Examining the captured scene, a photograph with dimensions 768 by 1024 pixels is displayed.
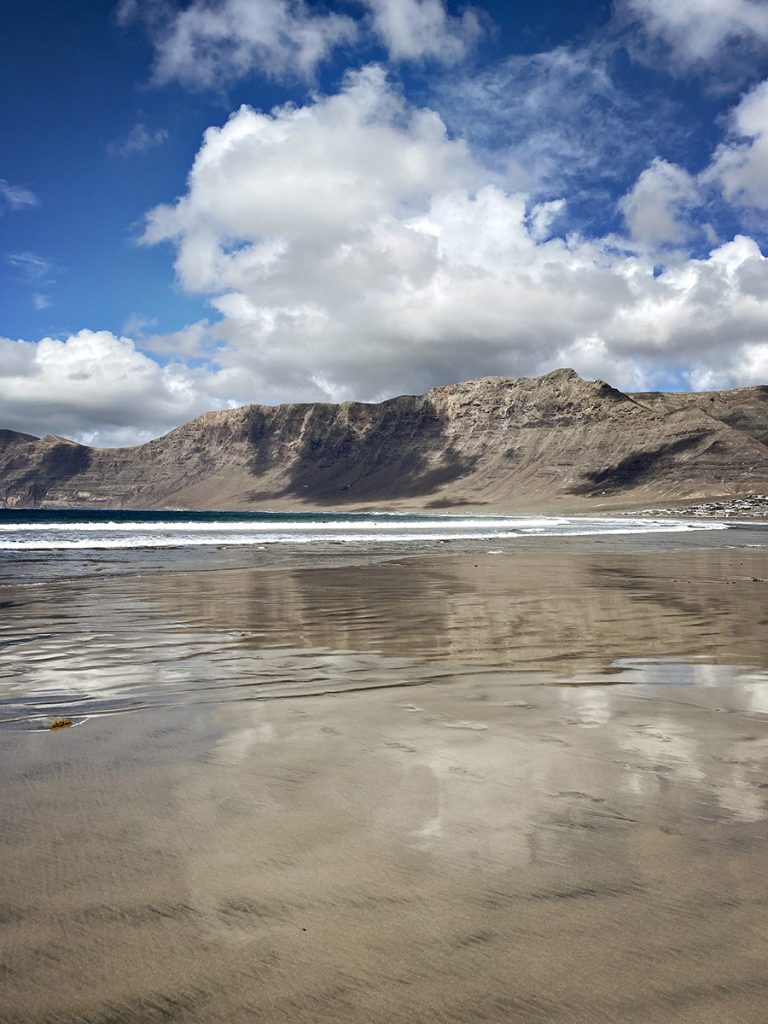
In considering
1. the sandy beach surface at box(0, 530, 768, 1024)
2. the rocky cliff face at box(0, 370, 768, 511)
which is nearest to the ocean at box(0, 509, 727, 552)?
the sandy beach surface at box(0, 530, 768, 1024)

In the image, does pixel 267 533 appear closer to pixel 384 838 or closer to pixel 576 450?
pixel 384 838

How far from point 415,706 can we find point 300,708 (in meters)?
0.86

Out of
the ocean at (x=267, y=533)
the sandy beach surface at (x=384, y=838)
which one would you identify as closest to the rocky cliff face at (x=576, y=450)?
the ocean at (x=267, y=533)

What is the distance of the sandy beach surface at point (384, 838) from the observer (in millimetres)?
1905

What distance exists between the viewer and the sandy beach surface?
191 cm

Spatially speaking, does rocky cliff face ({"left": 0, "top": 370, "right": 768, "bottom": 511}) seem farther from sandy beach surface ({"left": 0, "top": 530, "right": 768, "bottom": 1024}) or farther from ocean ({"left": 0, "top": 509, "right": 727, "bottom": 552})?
sandy beach surface ({"left": 0, "top": 530, "right": 768, "bottom": 1024})

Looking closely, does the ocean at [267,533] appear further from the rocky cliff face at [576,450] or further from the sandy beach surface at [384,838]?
the rocky cliff face at [576,450]

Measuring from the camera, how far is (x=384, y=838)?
2.76 m

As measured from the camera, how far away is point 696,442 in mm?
136875

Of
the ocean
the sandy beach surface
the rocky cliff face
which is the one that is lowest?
the sandy beach surface

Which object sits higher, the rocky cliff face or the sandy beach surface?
the rocky cliff face

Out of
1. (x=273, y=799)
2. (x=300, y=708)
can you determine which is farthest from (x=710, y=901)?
(x=300, y=708)

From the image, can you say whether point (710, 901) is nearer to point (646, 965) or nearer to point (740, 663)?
point (646, 965)

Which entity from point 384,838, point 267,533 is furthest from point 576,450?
point 384,838
